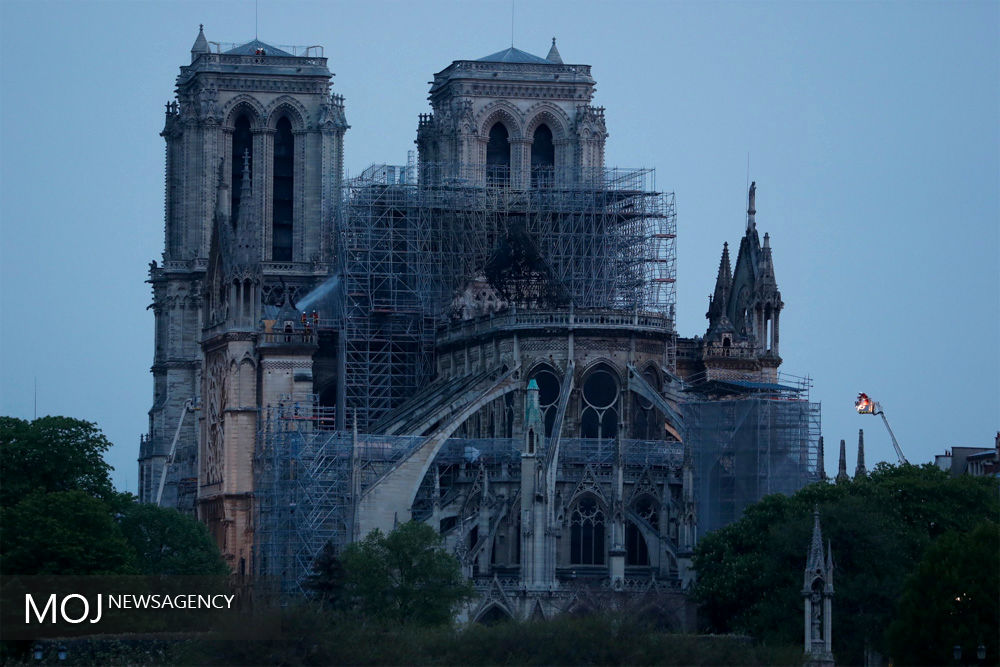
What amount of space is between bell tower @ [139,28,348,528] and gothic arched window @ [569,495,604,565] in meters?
24.8

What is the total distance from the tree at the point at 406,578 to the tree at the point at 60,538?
7.41 metres

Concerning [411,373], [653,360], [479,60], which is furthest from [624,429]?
[479,60]

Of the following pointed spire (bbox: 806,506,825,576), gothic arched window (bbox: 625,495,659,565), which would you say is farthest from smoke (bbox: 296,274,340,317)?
pointed spire (bbox: 806,506,825,576)

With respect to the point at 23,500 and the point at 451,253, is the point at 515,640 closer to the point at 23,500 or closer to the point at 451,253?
the point at 23,500

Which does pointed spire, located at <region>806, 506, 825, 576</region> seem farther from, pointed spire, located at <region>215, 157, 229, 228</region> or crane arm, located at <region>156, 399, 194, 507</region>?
crane arm, located at <region>156, 399, 194, 507</region>

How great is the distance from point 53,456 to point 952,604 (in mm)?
30215

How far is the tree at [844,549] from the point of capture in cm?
9350

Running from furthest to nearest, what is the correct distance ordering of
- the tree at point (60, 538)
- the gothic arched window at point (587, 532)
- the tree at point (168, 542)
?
the gothic arched window at point (587, 532), the tree at point (168, 542), the tree at point (60, 538)

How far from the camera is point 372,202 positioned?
119000 mm

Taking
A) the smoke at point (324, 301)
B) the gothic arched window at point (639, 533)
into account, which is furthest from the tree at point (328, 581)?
the smoke at point (324, 301)

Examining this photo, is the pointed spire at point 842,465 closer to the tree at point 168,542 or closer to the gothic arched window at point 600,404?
the gothic arched window at point 600,404

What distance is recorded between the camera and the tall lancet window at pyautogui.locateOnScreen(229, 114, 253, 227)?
132625 mm

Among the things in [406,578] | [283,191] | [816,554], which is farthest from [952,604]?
[283,191]

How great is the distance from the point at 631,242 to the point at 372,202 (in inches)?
421
